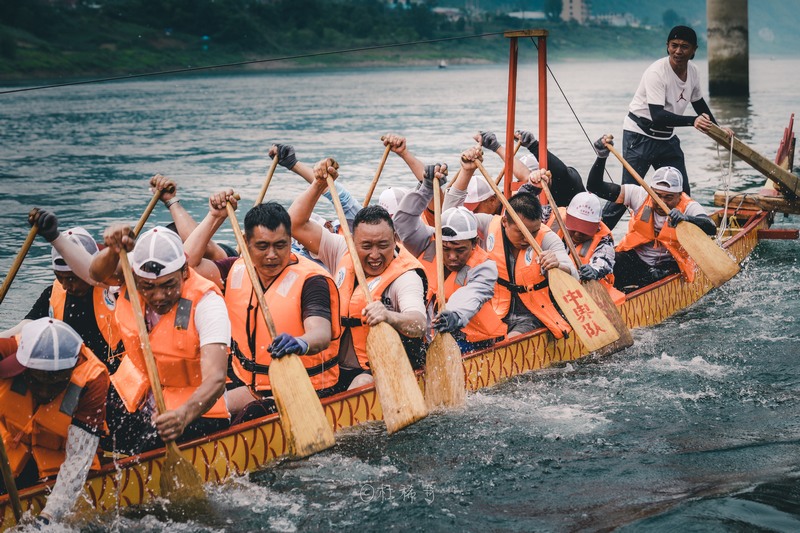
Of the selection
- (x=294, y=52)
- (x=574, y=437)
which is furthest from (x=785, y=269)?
(x=294, y=52)

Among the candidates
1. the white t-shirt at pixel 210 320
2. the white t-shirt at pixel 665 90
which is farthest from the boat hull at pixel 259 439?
the white t-shirt at pixel 665 90

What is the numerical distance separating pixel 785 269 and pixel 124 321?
8360 mm

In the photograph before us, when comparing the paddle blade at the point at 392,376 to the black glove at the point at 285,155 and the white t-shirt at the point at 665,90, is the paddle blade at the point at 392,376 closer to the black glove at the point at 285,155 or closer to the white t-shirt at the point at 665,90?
the black glove at the point at 285,155

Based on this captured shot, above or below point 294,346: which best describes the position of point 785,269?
below

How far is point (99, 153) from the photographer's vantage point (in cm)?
2436

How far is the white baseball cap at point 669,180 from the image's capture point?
339 inches

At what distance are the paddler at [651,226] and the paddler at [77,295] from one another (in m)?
4.79

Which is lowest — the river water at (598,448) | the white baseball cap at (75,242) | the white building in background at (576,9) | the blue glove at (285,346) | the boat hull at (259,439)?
the river water at (598,448)

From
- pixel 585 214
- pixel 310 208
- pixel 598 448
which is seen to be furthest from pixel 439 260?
pixel 585 214

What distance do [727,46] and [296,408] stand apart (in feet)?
96.5

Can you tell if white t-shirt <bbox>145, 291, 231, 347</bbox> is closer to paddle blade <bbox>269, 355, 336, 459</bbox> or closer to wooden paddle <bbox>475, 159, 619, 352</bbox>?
paddle blade <bbox>269, 355, 336, 459</bbox>

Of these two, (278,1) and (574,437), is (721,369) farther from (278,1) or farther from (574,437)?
(278,1)

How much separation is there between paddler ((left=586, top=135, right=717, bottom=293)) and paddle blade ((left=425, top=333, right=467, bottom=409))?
3.20 m

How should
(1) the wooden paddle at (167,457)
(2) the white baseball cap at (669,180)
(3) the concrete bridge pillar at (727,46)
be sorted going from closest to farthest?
1. (1) the wooden paddle at (167,457)
2. (2) the white baseball cap at (669,180)
3. (3) the concrete bridge pillar at (727,46)
